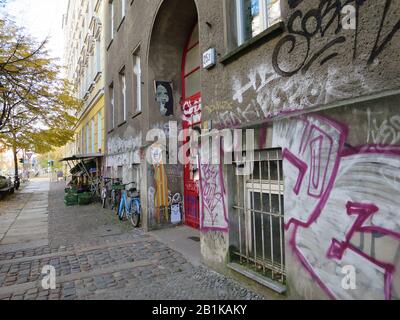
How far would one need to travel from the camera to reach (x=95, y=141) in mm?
17188

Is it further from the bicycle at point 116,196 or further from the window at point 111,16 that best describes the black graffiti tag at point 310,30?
the window at point 111,16

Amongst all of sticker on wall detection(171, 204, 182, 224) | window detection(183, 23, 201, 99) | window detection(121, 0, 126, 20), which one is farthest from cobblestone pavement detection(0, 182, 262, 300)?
window detection(121, 0, 126, 20)

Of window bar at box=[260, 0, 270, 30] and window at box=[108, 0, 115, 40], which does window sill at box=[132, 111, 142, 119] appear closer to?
window at box=[108, 0, 115, 40]

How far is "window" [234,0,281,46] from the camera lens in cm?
397

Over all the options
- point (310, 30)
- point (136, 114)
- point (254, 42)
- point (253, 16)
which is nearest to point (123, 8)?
point (136, 114)

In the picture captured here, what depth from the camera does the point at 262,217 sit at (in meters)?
4.01

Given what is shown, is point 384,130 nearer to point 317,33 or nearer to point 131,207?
point 317,33

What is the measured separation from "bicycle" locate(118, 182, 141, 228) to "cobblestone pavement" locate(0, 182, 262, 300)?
0.62 m

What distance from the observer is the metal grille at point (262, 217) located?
3.73 meters

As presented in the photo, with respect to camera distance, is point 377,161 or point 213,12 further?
point 213,12

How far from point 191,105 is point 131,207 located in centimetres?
297

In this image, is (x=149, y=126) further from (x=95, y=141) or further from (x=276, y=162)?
(x=95, y=141)

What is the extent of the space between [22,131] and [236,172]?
15537 mm
